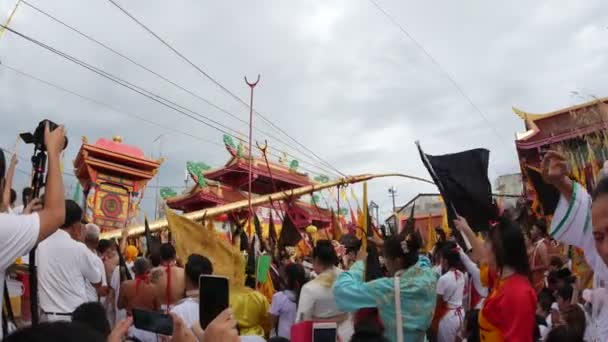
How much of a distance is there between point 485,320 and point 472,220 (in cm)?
93

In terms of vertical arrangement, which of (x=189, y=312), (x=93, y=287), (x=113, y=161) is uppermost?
(x=113, y=161)

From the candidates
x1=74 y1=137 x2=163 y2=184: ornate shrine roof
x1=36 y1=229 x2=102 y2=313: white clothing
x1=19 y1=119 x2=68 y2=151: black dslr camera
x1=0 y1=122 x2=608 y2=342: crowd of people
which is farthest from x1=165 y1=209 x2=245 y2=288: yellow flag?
x1=74 y1=137 x2=163 y2=184: ornate shrine roof

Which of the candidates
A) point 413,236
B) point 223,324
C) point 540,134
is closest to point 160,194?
point 540,134

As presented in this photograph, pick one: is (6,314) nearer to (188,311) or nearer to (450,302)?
(188,311)

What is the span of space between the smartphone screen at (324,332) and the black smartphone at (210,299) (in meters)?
0.62

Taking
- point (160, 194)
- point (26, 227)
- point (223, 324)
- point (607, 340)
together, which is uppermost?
point (160, 194)

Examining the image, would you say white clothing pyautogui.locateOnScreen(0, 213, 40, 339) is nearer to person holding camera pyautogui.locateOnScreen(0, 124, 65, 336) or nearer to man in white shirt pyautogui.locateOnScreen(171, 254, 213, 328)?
person holding camera pyautogui.locateOnScreen(0, 124, 65, 336)

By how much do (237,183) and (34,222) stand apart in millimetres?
26082

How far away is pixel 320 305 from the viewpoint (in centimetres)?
395

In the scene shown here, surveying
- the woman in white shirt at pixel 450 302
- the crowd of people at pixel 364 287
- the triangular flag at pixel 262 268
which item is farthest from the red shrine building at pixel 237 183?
the crowd of people at pixel 364 287

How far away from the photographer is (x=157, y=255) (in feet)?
17.9

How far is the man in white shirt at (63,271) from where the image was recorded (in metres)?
4.22

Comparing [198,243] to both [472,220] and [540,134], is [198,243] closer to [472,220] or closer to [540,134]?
[472,220]

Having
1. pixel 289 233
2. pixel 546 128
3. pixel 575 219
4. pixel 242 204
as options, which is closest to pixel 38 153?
pixel 575 219
